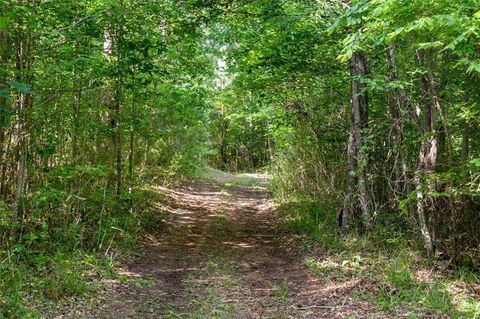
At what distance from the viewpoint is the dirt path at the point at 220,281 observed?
5.72 meters

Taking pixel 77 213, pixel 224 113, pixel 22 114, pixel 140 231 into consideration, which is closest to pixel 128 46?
pixel 22 114

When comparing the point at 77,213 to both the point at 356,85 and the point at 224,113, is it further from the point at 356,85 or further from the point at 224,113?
the point at 224,113

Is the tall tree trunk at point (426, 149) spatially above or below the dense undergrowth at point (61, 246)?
above

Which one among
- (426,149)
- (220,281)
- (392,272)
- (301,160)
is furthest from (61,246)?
(301,160)

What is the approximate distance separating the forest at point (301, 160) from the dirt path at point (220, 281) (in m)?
0.04

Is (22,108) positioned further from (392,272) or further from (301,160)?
(301,160)

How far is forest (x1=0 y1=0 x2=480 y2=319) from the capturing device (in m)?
5.66

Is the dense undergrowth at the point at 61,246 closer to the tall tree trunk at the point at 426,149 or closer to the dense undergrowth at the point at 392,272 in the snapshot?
the dense undergrowth at the point at 392,272

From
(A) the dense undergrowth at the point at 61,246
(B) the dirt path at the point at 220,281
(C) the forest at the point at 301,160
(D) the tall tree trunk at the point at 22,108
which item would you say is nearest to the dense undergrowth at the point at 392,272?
(C) the forest at the point at 301,160

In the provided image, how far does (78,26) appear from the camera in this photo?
24.8 ft

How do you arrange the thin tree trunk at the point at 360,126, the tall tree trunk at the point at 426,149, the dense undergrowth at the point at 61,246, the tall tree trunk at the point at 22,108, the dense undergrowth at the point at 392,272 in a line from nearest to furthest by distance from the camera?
the dense undergrowth at the point at 61,246, the dense undergrowth at the point at 392,272, the tall tree trunk at the point at 22,108, the tall tree trunk at the point at 426,149, the thin tree trunk at the point at 360,126

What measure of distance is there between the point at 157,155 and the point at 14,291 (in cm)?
936

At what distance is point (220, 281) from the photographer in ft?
22.8

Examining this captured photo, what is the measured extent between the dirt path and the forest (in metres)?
0.04
